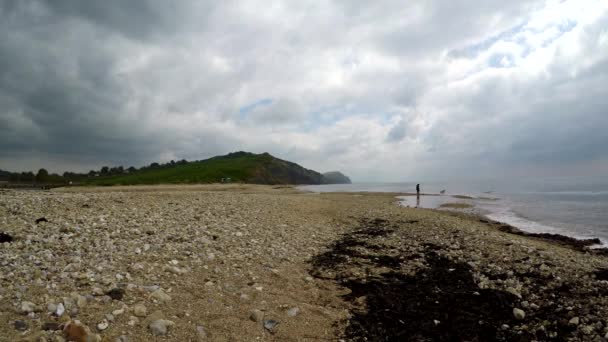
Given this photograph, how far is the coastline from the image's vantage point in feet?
19.8

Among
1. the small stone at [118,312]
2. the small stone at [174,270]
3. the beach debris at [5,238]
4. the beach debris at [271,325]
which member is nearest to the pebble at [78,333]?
the small stone at [118,312]

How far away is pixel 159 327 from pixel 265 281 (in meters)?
3.69

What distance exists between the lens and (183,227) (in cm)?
1316

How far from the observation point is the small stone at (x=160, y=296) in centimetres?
659

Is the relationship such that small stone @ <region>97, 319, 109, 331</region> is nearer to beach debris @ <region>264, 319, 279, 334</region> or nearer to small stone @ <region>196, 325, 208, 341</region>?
small stone @ <region>196, 325, 208, 341</region>

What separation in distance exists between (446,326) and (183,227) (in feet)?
34.4

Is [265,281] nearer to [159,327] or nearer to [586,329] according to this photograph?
[159,327]

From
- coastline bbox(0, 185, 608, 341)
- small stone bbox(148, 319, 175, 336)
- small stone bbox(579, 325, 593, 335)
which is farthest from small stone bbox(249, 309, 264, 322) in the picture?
small stone bbox(579, 325, 593, 335)

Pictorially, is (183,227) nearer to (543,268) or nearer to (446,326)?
(446,326)

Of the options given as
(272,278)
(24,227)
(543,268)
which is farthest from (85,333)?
(543,268)

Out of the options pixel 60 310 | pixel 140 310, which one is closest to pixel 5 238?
pixel 60 310

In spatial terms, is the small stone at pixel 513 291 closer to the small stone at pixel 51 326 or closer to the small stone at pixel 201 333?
the small stone at pixel 201 333

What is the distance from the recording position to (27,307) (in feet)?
17.2

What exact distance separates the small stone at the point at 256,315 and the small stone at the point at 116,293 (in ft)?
8.78
